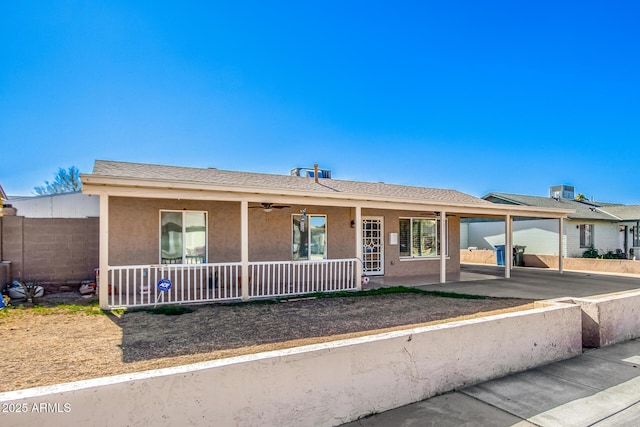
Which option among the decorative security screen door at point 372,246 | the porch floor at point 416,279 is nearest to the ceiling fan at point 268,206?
the decorative security screen door at point 372,246

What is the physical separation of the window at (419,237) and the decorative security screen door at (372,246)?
0.90 meters

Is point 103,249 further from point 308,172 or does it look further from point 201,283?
point 308,172

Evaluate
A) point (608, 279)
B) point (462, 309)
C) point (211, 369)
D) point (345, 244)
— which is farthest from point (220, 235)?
point (608, 279)

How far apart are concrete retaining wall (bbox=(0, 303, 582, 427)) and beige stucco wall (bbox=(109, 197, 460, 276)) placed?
7.08 metres

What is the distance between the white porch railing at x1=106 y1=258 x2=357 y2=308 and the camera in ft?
25.2

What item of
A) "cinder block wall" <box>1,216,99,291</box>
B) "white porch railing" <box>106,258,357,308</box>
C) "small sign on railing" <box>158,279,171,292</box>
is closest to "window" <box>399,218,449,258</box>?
"white porch railing" <box>106,258,357,308</box>

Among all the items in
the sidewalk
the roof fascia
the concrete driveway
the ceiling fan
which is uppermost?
the roof fascia

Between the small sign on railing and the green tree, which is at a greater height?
the green tree

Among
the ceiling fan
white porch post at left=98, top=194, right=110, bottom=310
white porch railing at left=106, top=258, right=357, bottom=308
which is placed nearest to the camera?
white porch post at left=98, top=194, right=110, bottom=310

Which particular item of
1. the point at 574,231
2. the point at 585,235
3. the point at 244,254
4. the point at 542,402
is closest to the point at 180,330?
the point at 244,254

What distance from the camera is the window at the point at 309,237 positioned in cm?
1087

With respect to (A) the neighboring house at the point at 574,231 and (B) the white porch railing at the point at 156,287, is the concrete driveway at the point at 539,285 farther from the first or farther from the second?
(B) the white porch railing at the point at 156,287

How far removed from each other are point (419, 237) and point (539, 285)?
4.10 metres

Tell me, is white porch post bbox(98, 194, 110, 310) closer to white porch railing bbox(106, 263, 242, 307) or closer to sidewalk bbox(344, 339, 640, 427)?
white porch railing bbox(106, 263, 242, 307)
